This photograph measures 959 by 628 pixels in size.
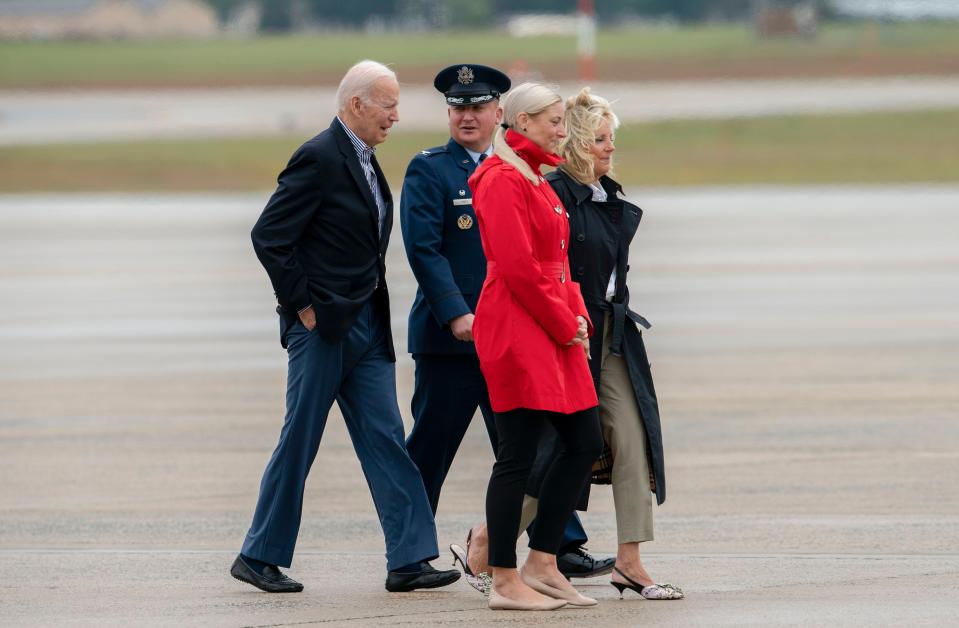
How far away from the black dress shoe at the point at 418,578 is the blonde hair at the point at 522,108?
144 centimetres

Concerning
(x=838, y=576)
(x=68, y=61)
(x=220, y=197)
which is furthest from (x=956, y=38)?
(x=838, y=576)

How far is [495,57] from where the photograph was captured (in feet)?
230

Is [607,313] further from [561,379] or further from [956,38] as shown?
[956,38]

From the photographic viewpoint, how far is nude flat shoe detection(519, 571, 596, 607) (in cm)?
613

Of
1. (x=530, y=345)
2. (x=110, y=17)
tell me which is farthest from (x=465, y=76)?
(x=110, y=17)

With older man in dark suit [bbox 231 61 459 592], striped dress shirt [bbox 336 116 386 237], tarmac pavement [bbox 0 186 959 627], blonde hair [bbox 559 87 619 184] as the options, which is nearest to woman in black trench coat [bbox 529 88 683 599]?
blonde hair [bbox 559 87 619 184]

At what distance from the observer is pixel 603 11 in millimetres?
117812

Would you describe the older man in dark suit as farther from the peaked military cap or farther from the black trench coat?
the black trench coat

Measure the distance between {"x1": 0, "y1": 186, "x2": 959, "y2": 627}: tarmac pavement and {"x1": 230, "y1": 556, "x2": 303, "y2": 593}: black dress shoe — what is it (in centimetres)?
5

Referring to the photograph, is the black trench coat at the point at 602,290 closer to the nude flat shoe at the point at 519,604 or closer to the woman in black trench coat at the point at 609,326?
the woman in black trench coat at the point at 609,326

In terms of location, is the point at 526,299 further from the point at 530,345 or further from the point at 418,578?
the point at 418,578

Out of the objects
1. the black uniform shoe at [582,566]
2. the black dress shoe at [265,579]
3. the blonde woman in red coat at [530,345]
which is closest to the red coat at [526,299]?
Result: the blonde woman in red coat at [530,345]

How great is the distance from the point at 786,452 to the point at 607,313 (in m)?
2.78

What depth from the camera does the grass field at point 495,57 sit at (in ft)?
194
